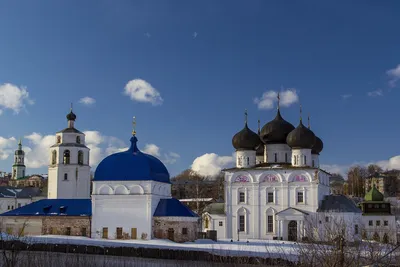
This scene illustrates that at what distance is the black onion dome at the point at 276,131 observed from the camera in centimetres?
3553

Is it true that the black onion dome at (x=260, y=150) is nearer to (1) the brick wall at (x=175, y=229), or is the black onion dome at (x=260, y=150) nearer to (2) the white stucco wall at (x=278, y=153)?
(2) the white stucco wall at (x=278, y=153)

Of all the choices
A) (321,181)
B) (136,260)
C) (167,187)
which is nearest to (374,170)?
(321,181)

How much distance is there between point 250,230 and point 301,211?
3.20 m

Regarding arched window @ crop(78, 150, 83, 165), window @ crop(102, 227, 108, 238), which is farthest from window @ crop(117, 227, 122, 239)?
arched window @ crop(78, 150, 83, 165)

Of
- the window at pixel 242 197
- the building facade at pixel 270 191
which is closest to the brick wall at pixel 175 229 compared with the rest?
the building facade at pixel 270 191

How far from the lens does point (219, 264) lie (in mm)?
16562

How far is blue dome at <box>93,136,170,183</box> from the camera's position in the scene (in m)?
29.3

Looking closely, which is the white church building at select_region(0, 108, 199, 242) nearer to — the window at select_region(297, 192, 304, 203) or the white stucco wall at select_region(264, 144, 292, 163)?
the window at select_region(297, 192, 304, 203)

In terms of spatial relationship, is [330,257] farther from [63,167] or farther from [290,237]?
[63,167]

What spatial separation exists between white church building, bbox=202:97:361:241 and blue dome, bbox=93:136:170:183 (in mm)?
5669

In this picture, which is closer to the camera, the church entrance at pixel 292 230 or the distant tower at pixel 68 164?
the church entrance at pixel 292 230

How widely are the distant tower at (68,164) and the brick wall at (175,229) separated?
8949 millimetres

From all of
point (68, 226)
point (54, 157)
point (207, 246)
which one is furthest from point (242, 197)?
point (54, 157)

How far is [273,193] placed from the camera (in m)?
33.3
